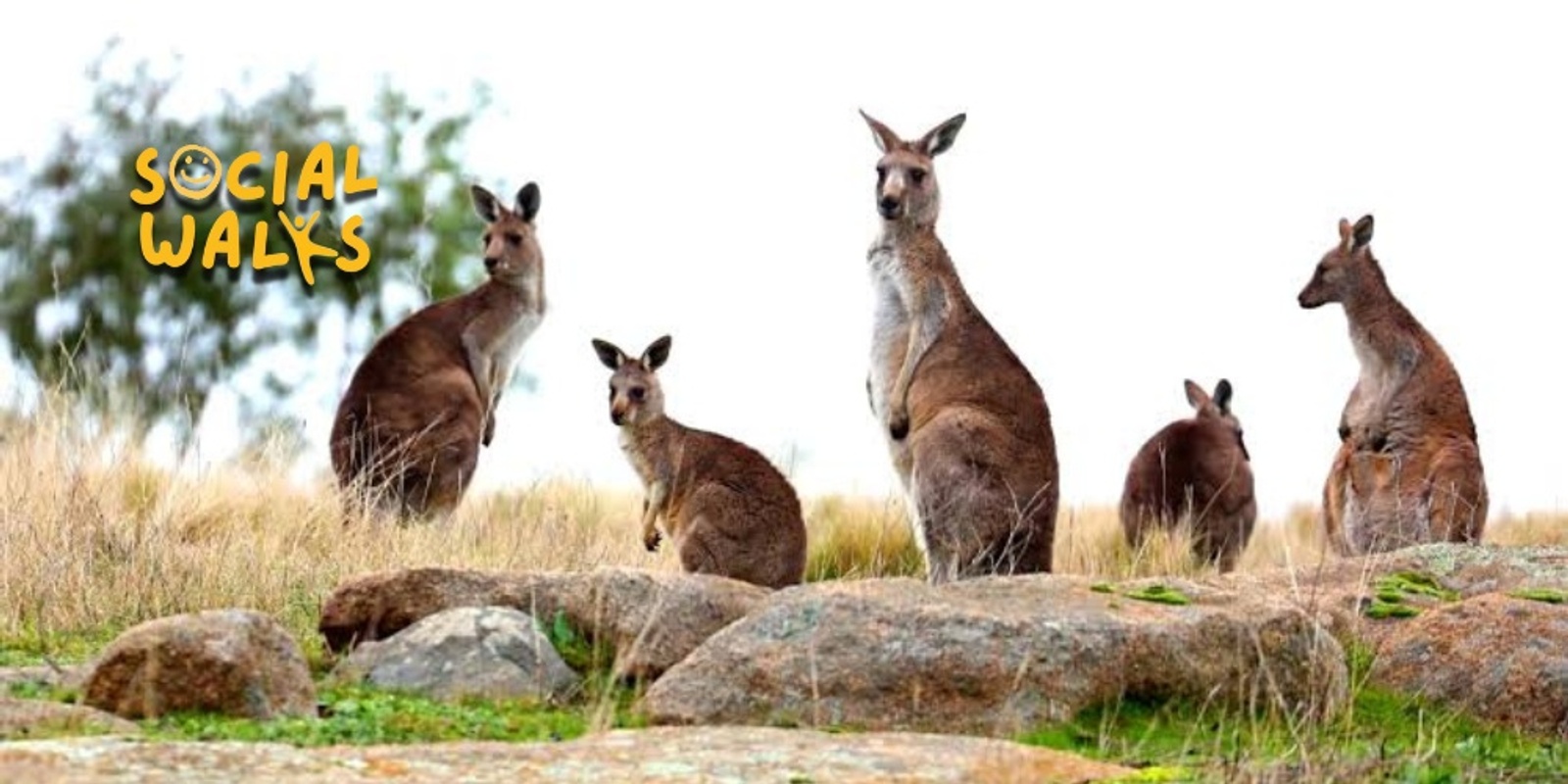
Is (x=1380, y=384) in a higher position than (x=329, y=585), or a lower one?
higher

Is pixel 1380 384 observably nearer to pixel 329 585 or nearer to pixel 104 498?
pixel 329 585

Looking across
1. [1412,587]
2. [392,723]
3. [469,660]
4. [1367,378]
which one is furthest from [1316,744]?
[1367,378]

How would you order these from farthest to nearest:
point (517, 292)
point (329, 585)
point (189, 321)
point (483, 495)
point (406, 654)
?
point (189, 321), point (483, 495), point (517, 292), point (329, 585), point (406, 654)

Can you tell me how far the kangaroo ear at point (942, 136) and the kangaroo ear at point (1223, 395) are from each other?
570 centimetres

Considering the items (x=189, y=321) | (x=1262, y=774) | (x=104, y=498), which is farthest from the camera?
(x=189, y=321)

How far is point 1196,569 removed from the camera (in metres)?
18.1

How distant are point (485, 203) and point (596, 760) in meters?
10.5

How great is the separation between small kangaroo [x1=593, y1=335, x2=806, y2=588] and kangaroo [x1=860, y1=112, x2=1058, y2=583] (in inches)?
28.2

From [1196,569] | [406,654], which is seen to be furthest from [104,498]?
[1196,569]

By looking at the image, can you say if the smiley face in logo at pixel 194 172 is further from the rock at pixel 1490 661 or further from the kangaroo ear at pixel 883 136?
the rock at pixel 1490 661

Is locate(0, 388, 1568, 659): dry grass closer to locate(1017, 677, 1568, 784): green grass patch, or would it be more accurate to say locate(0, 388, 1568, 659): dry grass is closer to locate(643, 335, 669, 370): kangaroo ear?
locate(1017, 677, 1568, 784): green grass patch

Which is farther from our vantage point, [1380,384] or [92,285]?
[92,285]

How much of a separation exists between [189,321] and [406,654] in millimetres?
17639

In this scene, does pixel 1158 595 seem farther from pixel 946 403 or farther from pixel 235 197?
pixel 235 197
